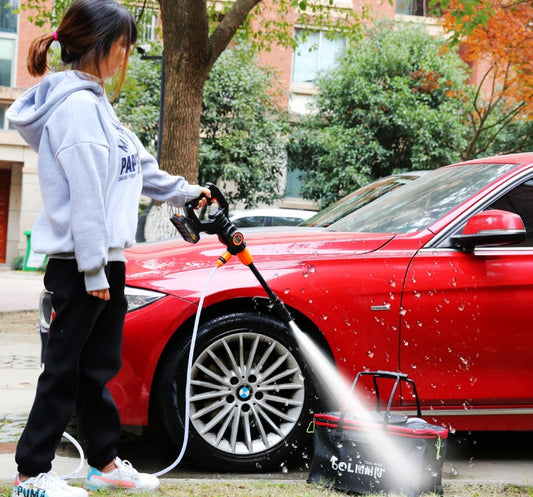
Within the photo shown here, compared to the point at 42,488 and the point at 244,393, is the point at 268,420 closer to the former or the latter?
the point at 244,393

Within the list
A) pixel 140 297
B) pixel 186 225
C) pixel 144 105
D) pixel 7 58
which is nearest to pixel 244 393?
pixel 140 297

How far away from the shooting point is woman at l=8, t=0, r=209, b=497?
334cm

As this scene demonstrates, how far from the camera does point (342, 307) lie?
4.47 m

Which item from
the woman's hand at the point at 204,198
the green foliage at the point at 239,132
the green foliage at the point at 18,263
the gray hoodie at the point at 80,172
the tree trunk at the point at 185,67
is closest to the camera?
the gray hoodie at the point at 80,172

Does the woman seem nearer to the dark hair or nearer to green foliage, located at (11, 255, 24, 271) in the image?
the dark hair

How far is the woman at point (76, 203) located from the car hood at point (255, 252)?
792 millimetres

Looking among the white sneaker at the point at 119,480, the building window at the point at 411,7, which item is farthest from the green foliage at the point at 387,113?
the white sneaker at the point at 119,480

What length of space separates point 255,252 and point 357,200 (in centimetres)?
198

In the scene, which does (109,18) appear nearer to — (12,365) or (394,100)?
(12,365)

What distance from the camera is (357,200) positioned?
6367 millimetres

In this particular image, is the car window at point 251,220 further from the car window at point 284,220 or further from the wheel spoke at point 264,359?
the wheel spoke at point 264,359

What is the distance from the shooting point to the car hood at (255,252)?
446 centimetres

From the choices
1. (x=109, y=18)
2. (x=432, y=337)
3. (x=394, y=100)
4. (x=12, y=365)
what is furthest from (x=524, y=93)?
(x=109, y=18)

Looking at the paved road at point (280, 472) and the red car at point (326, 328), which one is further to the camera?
the paved road at point (280, 472)
